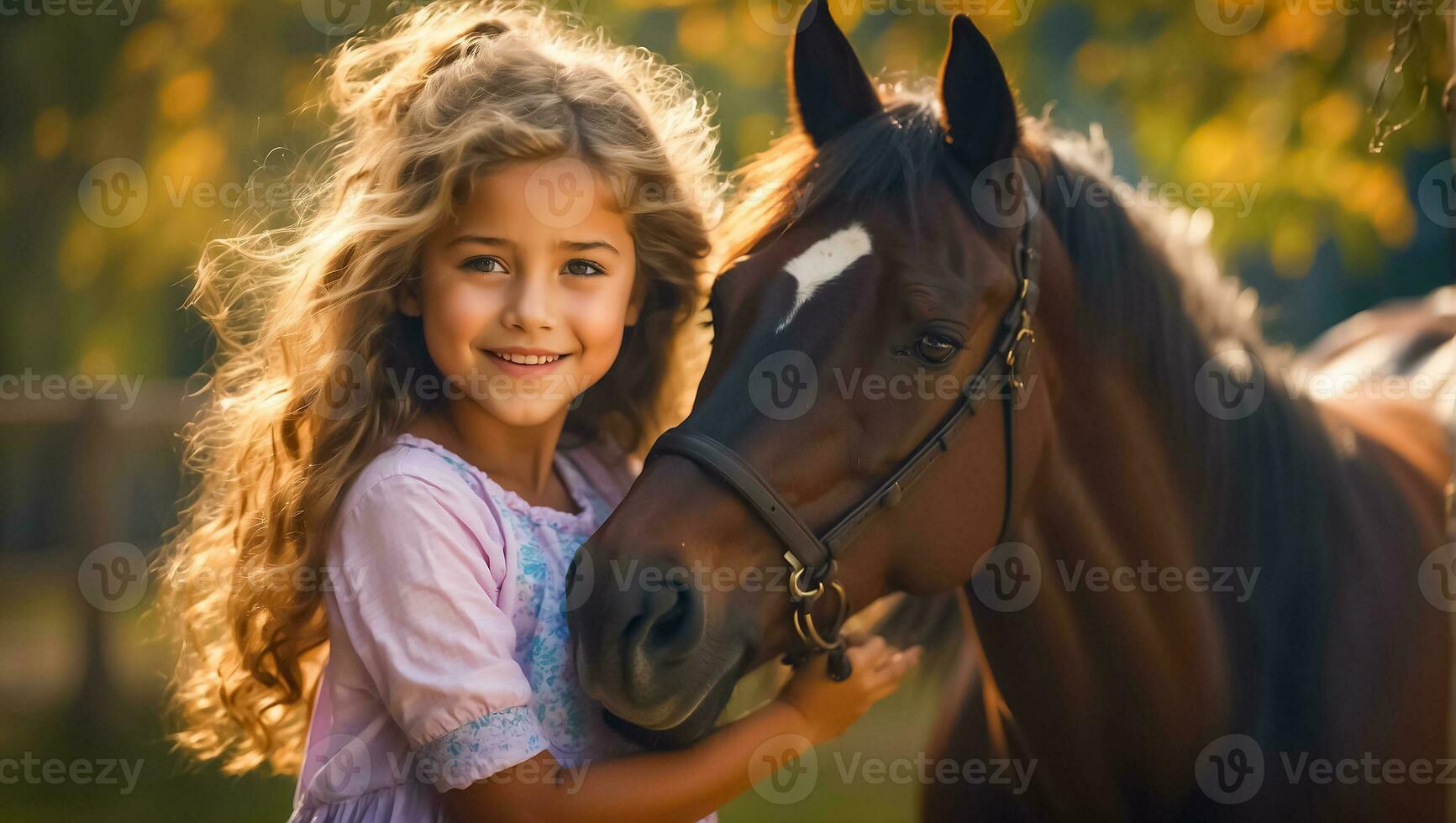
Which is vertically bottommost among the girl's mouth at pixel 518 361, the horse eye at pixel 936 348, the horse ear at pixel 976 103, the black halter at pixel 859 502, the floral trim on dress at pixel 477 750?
the floral trim on dress at pixel 477 750

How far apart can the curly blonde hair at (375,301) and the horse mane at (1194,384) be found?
0.26 meters

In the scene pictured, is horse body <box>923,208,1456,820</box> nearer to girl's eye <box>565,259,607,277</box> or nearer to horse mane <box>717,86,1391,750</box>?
horse mane <box>717,86,1391,750</box>

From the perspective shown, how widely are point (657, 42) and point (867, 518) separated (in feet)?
10.9

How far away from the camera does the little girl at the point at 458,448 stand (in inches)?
61.1

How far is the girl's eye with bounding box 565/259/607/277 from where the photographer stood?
71.3 inches

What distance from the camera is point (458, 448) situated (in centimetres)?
184

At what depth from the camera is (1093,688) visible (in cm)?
184

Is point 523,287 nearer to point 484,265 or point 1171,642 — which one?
point 484,265

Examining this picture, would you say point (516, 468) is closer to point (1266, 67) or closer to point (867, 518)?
point (867, 518)

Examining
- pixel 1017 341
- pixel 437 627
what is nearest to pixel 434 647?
pixel 437 627

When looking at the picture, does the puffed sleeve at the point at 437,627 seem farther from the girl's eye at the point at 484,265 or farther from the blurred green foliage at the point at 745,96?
the blurred green foliage at the point at 745,96

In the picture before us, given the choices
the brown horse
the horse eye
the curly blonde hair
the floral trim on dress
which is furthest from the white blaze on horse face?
the floral trim on dress

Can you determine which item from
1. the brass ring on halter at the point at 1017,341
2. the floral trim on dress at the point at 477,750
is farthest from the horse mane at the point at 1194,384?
the floral trim on dress at the point at 477,750

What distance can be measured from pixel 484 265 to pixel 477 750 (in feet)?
2.56
